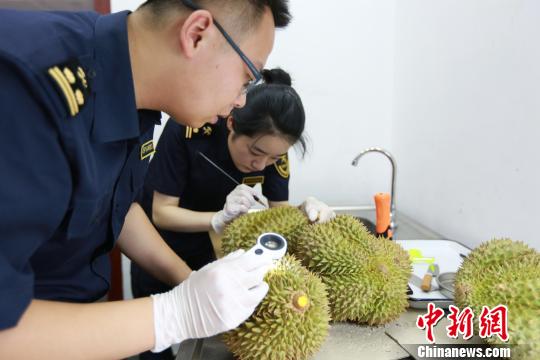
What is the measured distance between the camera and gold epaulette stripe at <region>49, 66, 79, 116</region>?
2.12ft

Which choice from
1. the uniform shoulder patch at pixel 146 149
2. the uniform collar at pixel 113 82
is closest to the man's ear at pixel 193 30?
the uniform collar at pixel 113 82

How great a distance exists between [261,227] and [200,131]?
66 centimetres

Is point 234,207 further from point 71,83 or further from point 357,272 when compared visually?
point 71,83

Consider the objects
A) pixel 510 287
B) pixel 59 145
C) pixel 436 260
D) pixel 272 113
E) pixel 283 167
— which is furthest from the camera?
pixel 283 167

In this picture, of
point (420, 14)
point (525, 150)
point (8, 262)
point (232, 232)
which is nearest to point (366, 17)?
point (420, 14)

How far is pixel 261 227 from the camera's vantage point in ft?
3.90

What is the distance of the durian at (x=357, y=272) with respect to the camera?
1011 mm

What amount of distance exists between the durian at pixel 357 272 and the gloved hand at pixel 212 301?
0.77 feet

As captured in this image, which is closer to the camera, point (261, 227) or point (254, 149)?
point (261, 227)

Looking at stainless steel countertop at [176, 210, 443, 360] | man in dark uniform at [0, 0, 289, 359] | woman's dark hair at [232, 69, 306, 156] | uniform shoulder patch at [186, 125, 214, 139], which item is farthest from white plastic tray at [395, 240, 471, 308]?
uniform shoulder patch at [186, 125, 214, 139]

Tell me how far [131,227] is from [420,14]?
1.90m

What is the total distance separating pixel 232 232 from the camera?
1.21m

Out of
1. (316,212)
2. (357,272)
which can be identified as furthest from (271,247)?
(316,212)

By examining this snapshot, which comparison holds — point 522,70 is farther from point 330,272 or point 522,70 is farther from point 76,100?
point 76,100
